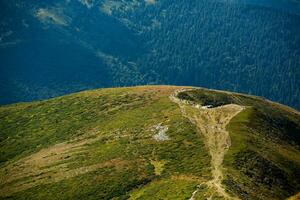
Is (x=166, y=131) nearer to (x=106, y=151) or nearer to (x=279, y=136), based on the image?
(x=106, y=151)

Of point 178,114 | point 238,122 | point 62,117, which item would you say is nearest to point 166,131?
point 178,114

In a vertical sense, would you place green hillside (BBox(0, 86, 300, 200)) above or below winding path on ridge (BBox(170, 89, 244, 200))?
below

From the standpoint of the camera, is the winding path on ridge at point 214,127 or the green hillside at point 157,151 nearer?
the winding path on ridge at point 214,127

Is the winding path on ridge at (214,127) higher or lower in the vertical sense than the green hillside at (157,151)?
higher

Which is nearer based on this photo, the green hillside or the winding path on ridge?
the winding path on ridge
